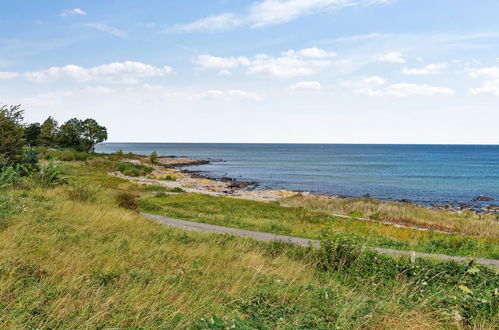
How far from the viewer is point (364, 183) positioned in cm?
6706

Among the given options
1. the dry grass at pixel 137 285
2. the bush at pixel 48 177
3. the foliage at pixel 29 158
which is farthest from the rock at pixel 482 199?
the foliage at pixel 29 158

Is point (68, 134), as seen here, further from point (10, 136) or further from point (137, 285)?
point (137, 285)

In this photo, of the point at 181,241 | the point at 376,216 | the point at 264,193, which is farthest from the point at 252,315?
the point at 264,193

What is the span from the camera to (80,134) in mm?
97250

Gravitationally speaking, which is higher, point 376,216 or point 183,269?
point 183,269

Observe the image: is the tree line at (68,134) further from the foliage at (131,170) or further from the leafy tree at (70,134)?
the foliage at (131,170)

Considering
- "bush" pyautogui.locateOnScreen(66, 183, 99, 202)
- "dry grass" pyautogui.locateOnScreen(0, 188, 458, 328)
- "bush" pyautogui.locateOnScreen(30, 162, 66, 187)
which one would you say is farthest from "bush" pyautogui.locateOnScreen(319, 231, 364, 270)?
"bush" pyautogui.locateOnScreen(30, 162, 66, 187)

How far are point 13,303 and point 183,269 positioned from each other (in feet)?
11.4

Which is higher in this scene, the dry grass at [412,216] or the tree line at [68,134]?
the tree line at [68,134]

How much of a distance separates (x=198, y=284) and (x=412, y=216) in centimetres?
2860

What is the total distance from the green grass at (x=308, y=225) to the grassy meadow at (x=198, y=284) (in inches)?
90.0

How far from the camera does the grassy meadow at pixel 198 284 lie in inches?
202

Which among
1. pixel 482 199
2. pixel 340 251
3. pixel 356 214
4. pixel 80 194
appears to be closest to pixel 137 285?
pixel 340 251

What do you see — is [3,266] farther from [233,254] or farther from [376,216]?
[376,216]
